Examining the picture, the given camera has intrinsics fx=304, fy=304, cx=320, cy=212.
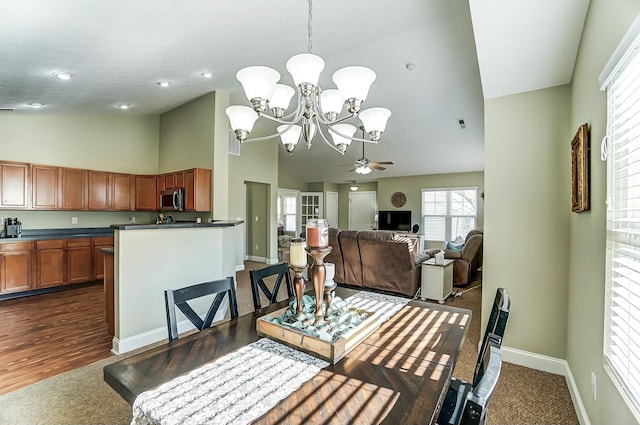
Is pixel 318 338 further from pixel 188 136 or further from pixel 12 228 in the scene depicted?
pixel 12 228

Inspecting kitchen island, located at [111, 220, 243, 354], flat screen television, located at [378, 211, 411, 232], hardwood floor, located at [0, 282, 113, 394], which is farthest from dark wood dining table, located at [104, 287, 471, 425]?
flat screen television, located at [378, 211, 411, 232]

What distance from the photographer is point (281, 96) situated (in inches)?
87.6

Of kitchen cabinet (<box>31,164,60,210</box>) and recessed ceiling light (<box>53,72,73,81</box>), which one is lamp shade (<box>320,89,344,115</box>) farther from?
kitchen cabinet (<box>31,164,60,210</box>)

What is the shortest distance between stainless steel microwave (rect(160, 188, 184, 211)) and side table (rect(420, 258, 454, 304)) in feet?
13.5

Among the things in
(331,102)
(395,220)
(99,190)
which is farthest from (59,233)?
(395,220)

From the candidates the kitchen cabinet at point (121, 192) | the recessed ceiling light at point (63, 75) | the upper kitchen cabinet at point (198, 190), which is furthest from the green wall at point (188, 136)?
the recessed ceiling light at point (63, 75)

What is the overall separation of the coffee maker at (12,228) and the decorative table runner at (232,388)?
5.41 meters

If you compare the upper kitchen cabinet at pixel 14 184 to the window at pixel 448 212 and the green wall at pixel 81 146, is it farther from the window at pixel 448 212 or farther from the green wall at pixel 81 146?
the window at pixel 448 212

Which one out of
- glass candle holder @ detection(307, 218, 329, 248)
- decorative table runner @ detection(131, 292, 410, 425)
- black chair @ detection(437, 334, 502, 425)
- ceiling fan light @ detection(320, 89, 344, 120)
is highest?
ceiling fan light @ detection(320, 89, 344, 120)

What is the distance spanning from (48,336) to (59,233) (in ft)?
9.08

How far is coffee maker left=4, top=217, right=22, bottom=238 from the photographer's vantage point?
15.1 feet

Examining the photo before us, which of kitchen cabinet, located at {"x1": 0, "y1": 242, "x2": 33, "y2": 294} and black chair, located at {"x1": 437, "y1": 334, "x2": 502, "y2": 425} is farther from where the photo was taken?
kitchen cabinet, located at {"x1": 0, "y1": 242, "x2": 33, "y2": 294}

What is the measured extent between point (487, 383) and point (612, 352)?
1.10 meters

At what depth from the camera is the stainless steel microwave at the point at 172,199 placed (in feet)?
16.9
